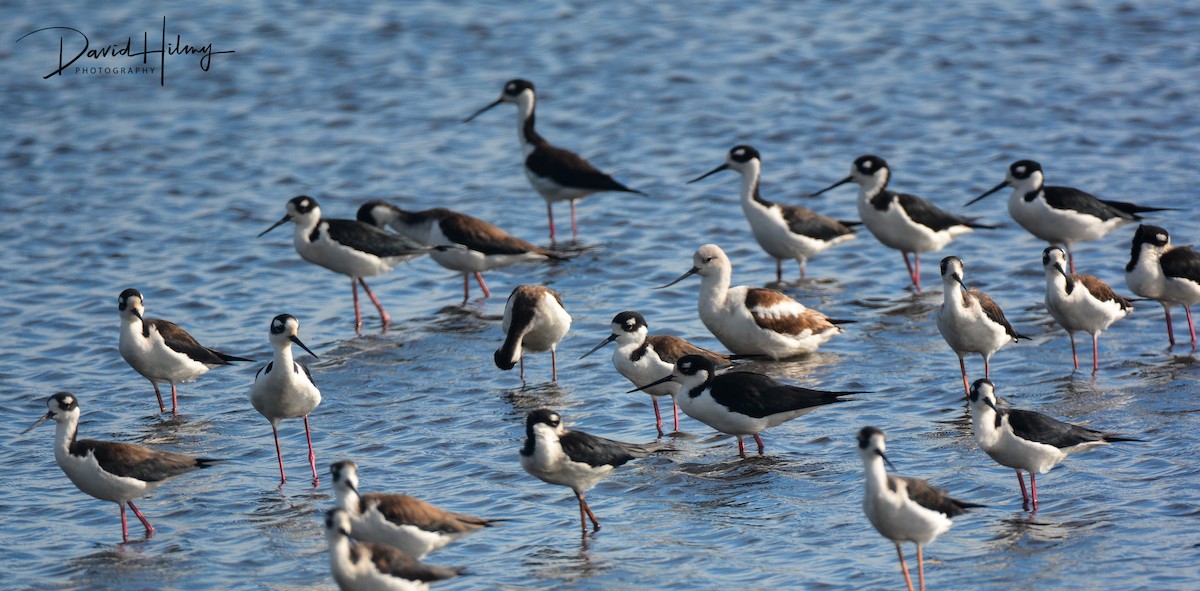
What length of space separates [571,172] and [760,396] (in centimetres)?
783

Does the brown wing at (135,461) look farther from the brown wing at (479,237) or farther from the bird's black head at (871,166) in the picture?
the bird's black head at (871,166)

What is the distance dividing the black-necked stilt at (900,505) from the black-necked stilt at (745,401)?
2.07m

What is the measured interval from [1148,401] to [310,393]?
6.24m

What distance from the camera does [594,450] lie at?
977cm

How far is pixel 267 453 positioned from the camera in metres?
11.7

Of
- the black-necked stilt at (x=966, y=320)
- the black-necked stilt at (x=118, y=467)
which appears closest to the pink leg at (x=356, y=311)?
the black-necked stilt at (x=118, y=467)

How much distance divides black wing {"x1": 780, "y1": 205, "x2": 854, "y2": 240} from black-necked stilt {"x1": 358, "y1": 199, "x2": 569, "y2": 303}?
2432 millimetres

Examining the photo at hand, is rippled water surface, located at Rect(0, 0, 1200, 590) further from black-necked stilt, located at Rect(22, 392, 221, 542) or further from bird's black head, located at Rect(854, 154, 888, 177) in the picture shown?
bird's black head, located at Rect(854, 154, 888, 177)

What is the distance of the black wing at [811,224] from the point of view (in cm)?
1582

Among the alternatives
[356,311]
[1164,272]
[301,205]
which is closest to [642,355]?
[356,311]

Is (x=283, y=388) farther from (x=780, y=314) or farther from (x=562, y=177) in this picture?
(x=562, y=177)

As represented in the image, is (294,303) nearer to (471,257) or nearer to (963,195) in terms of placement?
(471,257)

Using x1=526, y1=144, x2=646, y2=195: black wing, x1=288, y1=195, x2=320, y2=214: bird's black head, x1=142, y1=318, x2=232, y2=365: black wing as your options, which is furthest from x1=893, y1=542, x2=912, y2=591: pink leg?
x1=526, y1=144, x2=646, y2=195: black wing

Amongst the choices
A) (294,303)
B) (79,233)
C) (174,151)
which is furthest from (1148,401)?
(174,151)
